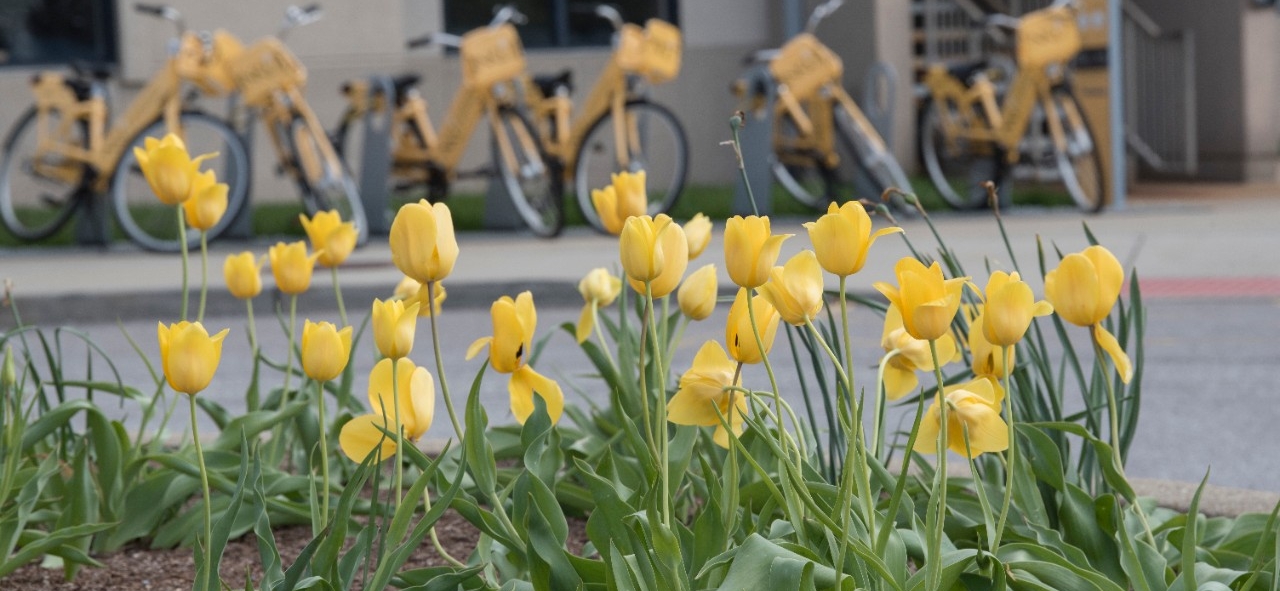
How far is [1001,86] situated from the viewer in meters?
11.6

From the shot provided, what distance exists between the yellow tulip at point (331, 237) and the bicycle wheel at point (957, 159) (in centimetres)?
852

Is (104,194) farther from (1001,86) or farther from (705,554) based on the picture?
(705,554)

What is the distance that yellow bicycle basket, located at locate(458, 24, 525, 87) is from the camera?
9227 millimetres

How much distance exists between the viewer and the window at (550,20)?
14.9 metres

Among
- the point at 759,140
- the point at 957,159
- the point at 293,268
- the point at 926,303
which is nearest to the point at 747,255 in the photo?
the point at 926,303

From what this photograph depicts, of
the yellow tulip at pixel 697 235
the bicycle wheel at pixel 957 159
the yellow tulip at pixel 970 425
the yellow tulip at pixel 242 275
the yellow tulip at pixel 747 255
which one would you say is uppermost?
the yellow tulip at pixel 747 255

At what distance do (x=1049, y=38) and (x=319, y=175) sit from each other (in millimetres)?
4395

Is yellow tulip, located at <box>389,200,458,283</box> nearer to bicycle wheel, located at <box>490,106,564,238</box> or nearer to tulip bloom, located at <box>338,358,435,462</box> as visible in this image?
tulip bloom, located at <box>338,358,435,462</box>

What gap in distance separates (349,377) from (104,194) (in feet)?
25.1

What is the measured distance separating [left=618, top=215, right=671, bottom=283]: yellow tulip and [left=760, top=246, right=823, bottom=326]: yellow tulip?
10cm

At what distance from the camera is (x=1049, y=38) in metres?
9.80

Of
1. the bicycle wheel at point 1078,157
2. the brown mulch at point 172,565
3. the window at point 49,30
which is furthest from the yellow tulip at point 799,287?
the window at point 49,30

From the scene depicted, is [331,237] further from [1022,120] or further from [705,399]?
[1022,120]

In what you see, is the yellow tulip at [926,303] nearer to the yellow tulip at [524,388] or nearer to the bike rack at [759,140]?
the yellow tulip at [524,388]
